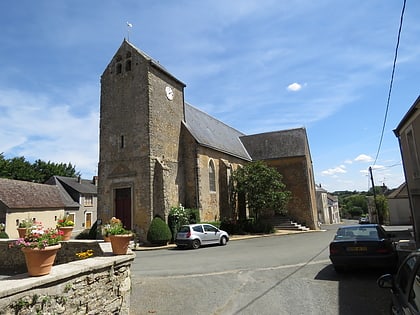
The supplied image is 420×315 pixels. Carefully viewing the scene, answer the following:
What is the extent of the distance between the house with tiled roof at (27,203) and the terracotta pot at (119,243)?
26.4m

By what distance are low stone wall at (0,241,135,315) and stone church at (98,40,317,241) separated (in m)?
13.1

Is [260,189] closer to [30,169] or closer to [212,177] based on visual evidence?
[212,177]

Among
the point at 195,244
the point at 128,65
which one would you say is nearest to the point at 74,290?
the point at 195,244

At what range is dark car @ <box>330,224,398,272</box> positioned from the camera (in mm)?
7191

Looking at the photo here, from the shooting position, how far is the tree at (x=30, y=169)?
41.5 metres

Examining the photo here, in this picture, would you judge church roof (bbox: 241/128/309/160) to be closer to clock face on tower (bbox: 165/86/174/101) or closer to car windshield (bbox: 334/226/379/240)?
clock face on tower (bbox: 165/86/174/101)

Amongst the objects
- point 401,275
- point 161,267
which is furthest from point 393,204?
point 401,275

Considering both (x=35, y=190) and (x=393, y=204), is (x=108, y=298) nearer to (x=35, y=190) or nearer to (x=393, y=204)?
(x=35, y=190)

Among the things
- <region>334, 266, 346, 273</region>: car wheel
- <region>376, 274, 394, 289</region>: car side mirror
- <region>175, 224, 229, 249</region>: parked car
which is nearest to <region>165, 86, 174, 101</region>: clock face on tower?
<region>175, 224, 229, 249</region>: parked car

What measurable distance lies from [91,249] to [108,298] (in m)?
2.89

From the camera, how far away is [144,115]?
1958 cm

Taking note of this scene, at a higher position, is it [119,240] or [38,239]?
[38,239]

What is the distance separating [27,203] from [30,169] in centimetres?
1827

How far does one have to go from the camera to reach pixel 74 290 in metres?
4.19
